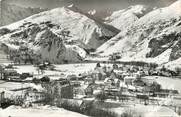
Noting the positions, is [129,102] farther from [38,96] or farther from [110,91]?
[38,96]

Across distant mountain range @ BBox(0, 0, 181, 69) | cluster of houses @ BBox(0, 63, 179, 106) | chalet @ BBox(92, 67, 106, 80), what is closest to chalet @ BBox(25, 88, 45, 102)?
cluster of houses @ BBox(0, 63, 179, 106)

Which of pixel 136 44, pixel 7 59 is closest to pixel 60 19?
pixel 136 44

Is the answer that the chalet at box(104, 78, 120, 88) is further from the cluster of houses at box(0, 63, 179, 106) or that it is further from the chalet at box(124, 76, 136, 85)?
the chalet at box(124, 76, 136, 85)

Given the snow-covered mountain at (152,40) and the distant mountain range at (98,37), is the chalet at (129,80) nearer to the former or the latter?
the distant mountain range at (98,37)

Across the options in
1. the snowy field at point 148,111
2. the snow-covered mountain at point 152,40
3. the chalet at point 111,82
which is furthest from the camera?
the snow-covered mountain at point 152,40

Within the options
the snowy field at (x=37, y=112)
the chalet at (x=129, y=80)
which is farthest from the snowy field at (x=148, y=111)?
the chalet at (x=129, y=80)

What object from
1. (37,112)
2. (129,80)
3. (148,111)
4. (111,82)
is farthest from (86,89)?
(37,112)
